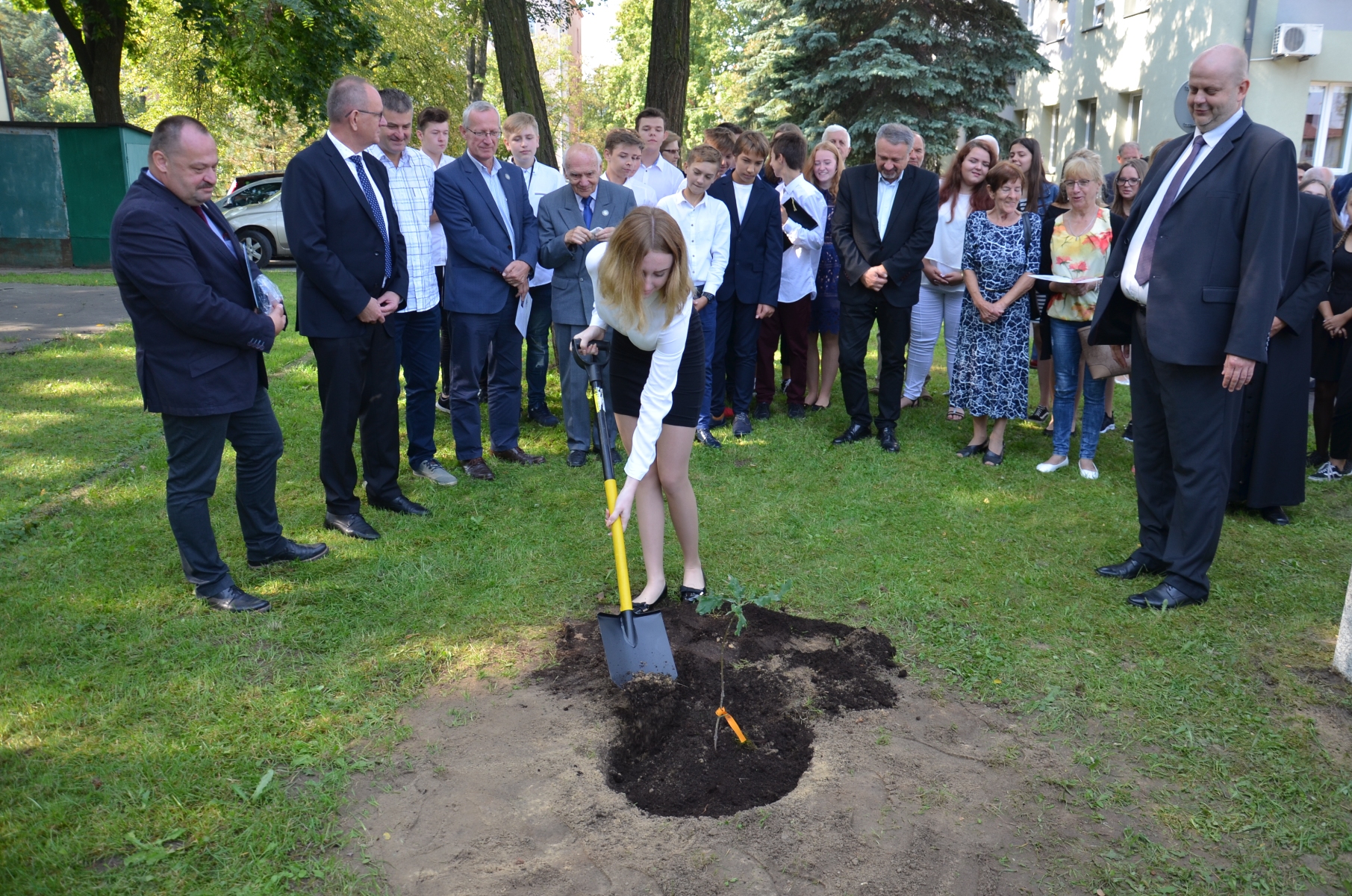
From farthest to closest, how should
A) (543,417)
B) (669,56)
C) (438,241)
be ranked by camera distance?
(669,56) → (543,417) → (438,241)

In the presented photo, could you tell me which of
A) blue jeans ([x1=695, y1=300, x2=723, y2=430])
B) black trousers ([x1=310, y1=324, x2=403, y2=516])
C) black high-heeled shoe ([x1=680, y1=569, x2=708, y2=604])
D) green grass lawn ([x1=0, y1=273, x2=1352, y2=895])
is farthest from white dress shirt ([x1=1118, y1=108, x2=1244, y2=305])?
black trousers ([x1=310, y1=324, x2=403, y2=516])

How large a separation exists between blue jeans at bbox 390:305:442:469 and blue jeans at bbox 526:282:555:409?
92 cm

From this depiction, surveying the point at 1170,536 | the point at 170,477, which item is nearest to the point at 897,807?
the point at 1170,536

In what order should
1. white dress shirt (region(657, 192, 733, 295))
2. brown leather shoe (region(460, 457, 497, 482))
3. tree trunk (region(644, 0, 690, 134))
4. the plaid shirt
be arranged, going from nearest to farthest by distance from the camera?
the plaid shirt < brown leather shoe (region(460, 457, 497, 482)) < white dress shirt (region(657, 192, 733, 295)) < tree trunk (region(644, 0, 690, 134))

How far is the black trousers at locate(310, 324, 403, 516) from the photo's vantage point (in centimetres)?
523

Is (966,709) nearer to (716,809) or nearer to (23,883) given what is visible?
(716,809)

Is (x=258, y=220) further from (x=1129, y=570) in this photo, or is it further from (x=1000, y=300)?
(x=1129, y=570)

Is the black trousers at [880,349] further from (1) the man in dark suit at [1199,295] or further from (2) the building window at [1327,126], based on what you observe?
(2) the building window at [1327,126]

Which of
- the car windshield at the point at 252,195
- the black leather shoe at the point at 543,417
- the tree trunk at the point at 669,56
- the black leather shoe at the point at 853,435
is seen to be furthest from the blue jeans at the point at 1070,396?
the car windshield at the point at 252,195

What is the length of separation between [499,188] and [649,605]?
3513 mm

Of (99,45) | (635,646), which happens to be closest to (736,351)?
Result: (635,646)

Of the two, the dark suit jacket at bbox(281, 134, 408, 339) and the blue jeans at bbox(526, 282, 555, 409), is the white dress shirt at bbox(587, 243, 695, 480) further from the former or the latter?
the blue jeans at bbox(526, 282, 555, 409)

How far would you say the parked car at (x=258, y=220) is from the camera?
705 inches

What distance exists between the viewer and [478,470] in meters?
6.41
